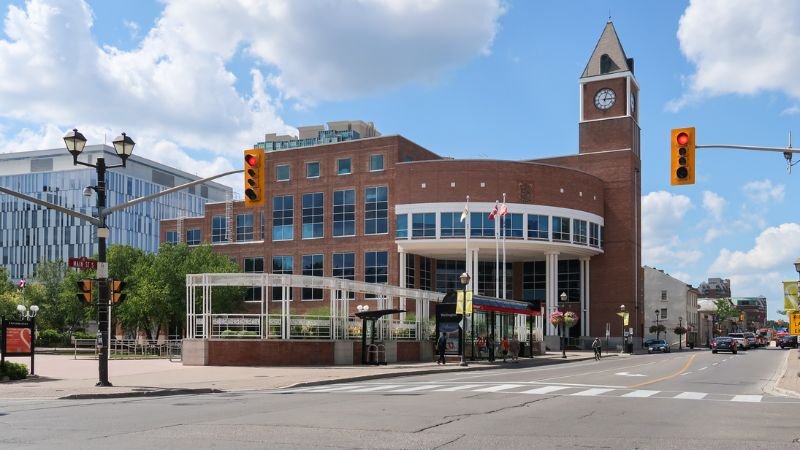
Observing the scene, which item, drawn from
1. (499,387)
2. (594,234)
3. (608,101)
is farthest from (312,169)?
(499,387)

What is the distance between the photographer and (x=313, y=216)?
83.1 m

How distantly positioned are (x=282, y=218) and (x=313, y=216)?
12.1 feet

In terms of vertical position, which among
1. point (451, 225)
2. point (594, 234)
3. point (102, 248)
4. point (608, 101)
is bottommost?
point (102, 248)

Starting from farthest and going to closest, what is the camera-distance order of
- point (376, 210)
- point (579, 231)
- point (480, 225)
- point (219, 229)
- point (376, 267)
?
1. point (219, 229)
2. point (579, 231)
3. point (376, 210)
4. point (376, 267)
5. point (480, 225)

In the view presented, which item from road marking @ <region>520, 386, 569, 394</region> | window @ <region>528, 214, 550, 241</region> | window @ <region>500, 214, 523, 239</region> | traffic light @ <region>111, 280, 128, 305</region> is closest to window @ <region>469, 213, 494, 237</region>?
window @ <region>500, 214, 523, 239</region>

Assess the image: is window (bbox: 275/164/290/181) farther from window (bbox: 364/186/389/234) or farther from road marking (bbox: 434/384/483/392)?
road marking (bbox: 434/384/483/392)

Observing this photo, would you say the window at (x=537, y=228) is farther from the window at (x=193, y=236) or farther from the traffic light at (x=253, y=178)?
the traffic light at (x=253, y=178)

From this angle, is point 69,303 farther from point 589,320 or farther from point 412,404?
point 412,404

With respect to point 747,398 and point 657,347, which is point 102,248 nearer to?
point 747,398

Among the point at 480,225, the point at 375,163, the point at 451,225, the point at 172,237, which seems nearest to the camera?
→ the point at 451,225

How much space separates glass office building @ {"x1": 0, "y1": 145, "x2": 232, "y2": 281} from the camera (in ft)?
458

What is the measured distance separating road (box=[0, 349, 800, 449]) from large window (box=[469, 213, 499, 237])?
53.3 m

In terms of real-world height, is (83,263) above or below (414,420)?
above

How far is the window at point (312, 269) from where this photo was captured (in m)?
81.1
